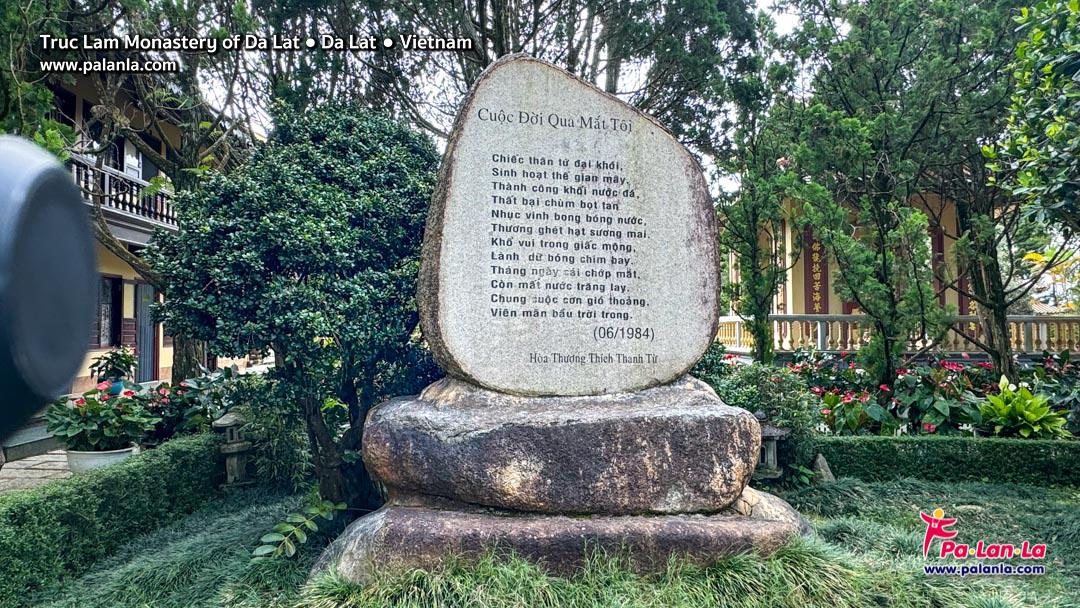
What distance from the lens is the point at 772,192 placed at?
752 centimetres

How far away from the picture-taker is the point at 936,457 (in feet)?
20.8

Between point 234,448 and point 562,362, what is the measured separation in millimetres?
3541

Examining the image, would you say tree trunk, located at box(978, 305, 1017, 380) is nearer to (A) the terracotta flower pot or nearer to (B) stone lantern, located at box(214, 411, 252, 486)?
(B) stone lantern, located at box(214, 411, 252, 486)

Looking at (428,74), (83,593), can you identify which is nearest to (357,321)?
(83,593)

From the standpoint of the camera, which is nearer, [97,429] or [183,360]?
[97,429]

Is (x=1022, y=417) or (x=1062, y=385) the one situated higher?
(x=1062, y=385)

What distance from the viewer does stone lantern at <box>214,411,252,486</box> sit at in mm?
6008

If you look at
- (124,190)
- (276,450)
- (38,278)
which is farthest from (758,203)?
(124,190)

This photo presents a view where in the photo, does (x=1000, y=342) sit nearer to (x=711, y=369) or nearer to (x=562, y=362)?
(x=711, y=369)

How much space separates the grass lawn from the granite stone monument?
158 millimetres

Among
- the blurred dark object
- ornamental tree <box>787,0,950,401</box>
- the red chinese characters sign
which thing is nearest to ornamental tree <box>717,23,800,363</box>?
ornamental tree <box>787,0,950,401</box>

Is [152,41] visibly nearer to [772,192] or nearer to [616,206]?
[616,206]

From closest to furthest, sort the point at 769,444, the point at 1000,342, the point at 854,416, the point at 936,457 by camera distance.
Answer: the point at 769,444 < the point at 936,457 < the point at 854,416 < the point at 1000,342

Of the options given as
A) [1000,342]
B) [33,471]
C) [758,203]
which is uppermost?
[758,203]
